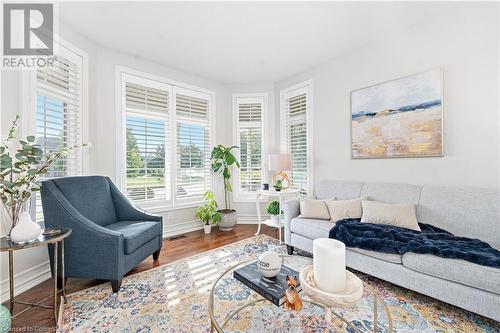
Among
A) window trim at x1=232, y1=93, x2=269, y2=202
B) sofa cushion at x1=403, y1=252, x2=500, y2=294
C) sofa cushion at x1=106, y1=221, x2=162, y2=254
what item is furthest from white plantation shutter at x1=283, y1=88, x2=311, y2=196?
sofa cushion at x1=106, y1=221, x2=162, y2=254

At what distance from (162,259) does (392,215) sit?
2584 millimetres

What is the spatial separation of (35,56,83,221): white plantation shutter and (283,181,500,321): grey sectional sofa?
105 inches

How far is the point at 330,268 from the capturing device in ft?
3.30

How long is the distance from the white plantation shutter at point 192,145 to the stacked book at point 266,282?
8.26 feet

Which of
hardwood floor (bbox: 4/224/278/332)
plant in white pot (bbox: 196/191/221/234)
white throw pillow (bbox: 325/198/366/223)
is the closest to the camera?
hardwood floor (bbox: 4/224/278/332)

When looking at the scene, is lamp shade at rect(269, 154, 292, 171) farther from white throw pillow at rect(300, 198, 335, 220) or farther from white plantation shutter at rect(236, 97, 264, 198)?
white plantation shutter at rect(236, 97, 264, 198)

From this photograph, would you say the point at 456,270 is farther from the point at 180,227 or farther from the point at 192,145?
the point at 192,145

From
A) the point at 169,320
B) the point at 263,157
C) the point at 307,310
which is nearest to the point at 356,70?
the point at 263,157

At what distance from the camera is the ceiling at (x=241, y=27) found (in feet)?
7.18

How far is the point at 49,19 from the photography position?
2.27 metres

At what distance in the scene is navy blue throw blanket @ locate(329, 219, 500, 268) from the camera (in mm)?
1545

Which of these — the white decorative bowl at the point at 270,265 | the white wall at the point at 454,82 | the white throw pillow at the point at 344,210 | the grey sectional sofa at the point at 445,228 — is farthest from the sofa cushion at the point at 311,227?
the white decorative bowl at the point at 270,265

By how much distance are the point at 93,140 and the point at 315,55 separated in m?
3.25

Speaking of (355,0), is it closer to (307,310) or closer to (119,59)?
(307,310)
